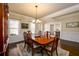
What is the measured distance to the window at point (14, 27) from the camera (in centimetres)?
202

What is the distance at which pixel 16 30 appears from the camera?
84.4 inches

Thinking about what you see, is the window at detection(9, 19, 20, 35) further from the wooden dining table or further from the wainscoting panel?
the wainscoting panel

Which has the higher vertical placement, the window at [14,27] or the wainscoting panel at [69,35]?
the window at [14,27]

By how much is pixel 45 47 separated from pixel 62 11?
1.28 meters

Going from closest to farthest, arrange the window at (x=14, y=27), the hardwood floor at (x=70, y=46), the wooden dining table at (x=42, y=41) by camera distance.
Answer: the window at (x=14, y=27) → the wooden dining table at (x=42, y=41) → the hardwood floor at (x=70, y=46)

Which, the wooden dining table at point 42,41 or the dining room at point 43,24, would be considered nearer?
the dining room at point 43,24

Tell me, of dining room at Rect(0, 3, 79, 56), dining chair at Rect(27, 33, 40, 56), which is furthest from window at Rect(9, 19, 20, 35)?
dining chair at Rect(27, 33, 40, 56)

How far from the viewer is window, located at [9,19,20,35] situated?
2.02 m

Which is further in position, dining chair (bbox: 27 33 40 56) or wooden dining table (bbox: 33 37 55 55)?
dining chair (bbox: 27 33 40 56)

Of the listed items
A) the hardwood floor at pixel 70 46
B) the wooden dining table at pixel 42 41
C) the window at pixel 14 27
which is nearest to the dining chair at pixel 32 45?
the wooden dining table at pixel 42 41

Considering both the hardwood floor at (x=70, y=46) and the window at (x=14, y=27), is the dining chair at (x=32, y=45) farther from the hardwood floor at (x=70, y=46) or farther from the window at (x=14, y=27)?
the hardwood floor at (x=70, y=46)

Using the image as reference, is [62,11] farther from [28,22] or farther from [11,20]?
[11,20]

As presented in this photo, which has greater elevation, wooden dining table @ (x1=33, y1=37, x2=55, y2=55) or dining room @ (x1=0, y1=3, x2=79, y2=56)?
dining room @ (x1=0, y1=3, x2=79, y2=56)

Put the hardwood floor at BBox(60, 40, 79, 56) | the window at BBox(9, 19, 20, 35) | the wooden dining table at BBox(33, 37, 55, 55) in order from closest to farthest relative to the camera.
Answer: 1. the window at BBox(9, 19, 20, 35)
2. the wooden dining table at BBox(33, 37, 55, 55)
3. the hardwood floor at BBox(60, 40, 79, 56)
